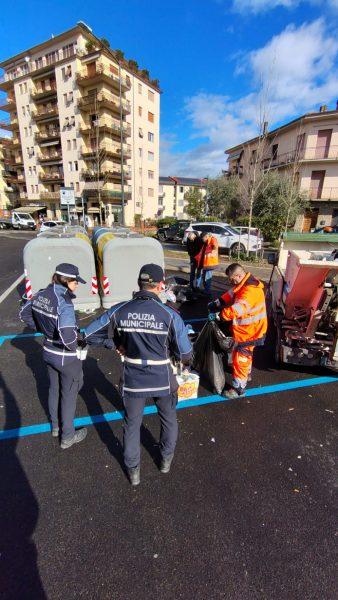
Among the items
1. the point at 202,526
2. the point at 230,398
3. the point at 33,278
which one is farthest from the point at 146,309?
the point at 33,278

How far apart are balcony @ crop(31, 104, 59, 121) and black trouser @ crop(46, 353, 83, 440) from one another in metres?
46.4

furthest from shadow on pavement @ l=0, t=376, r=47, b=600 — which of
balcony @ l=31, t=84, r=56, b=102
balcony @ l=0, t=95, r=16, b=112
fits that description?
balcony @ l=0, t=95, r=16, b=112

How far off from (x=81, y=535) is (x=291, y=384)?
3.07 metres

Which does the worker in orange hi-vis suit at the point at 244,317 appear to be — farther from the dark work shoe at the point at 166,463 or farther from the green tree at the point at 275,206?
the green tree at the point at 275,206

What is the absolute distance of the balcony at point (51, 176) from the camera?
4062 centimetres

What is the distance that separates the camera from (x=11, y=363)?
440 cm

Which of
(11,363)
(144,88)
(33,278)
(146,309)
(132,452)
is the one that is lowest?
(11,363)

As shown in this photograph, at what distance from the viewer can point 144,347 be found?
7.13ft

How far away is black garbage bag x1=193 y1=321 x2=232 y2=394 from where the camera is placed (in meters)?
3.40

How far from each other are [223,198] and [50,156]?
88.9ft

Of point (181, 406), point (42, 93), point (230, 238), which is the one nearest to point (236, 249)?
point (230, 238)

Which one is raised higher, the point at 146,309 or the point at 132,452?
the point at 146,309

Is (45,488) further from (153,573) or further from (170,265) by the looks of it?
(170,265)

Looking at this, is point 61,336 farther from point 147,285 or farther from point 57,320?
point 147,285
